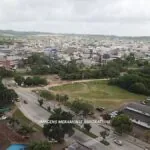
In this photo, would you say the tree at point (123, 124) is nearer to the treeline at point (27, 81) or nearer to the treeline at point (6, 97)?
the treeline at point (6, 97)

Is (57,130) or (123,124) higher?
(57,130)

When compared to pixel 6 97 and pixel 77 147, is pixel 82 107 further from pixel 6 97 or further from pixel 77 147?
pixel 6 97

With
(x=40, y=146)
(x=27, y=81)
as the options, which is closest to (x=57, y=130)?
(x=40, y=146)

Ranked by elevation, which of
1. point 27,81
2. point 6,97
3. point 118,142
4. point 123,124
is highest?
Result: point 6,97

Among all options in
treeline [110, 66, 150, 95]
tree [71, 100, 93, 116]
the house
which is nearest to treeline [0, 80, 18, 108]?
tree [71, 100, 93, 116]

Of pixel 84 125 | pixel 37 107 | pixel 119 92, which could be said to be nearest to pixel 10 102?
pixel 37 107

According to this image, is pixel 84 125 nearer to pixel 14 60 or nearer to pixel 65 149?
pixel 65 149
